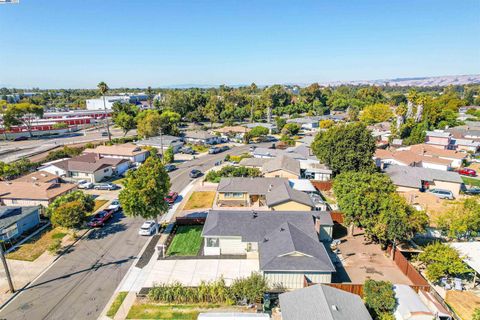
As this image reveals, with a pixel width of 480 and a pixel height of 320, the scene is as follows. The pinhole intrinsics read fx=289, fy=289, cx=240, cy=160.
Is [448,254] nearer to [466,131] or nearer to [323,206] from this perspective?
[323,206]

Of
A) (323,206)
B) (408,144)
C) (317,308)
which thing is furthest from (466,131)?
(317,308)

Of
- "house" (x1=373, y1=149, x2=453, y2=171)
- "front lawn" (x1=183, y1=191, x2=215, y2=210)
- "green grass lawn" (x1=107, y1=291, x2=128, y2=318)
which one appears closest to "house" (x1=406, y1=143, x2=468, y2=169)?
"house" (x1=373, y1=149, x2=453, y2=171)

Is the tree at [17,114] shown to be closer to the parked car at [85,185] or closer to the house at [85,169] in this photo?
the house at [85,169]

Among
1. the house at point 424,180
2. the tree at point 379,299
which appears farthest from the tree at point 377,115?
the tree at point 379,299

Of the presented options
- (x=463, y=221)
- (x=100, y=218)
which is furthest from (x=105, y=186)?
(x=463, y=221)

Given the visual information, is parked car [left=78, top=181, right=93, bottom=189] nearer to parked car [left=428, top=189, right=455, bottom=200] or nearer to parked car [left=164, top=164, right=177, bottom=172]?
parked car [left=164, top=164, right=177, bottom=172]
